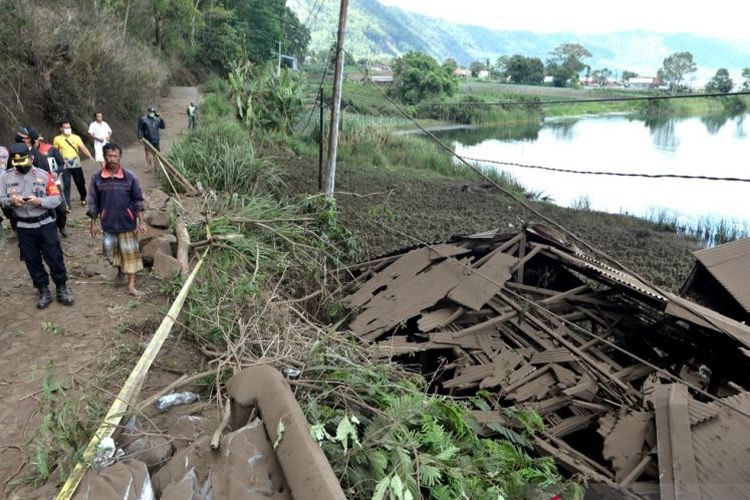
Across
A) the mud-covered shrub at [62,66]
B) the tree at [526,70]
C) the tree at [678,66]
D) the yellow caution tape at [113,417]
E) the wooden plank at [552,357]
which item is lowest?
the wooden plank at [552,357]

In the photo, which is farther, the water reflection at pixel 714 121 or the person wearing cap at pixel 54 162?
the water reflection at pixel 714 121

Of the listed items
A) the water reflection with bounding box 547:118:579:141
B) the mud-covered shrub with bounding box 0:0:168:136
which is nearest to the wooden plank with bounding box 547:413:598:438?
the mud-covered shrub with bounding box 0:0:168:136

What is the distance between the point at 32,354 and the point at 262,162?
20.3 feet

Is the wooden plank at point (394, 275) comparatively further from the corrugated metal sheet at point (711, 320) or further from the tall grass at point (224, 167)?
the tall grass at point (224, 167)

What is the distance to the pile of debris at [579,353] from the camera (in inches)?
153

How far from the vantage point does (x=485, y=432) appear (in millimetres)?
4500

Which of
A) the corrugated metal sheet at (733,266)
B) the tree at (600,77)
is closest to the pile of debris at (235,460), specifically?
the corrugated metal sheet at (733,266)

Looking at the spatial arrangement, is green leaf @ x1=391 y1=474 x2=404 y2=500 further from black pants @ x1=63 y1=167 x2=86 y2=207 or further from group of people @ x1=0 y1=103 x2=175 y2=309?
black pants @ x1=63 y1=167 x2=86 y2=207

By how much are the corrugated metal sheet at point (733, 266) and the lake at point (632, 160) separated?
13.3m

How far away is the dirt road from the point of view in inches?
131

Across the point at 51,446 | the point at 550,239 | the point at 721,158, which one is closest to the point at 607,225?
the point at 550,239

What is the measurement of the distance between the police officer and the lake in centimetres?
1752

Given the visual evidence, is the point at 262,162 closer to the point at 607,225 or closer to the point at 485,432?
the point at 485,432

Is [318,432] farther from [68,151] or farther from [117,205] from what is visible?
[68,151]
